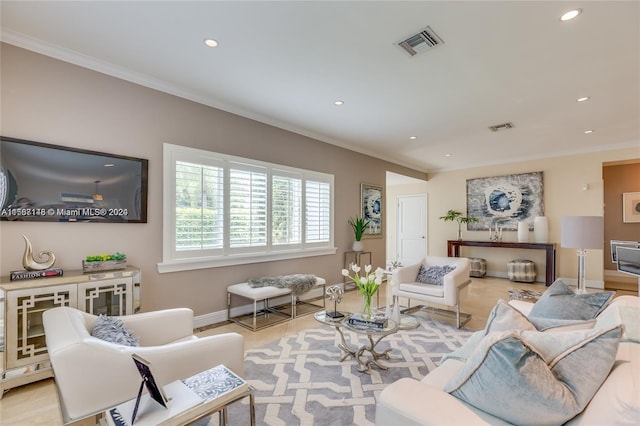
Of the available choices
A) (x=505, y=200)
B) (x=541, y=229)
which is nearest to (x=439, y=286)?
(x=541, y=229)

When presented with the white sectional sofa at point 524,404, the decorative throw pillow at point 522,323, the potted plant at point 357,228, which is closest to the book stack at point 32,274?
the white sectional sofa at point 524,404

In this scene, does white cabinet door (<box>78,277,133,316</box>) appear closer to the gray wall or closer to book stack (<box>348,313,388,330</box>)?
the gray wall

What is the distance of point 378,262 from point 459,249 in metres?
2.58

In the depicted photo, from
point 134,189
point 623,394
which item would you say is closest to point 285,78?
point 134,189

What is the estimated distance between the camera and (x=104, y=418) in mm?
1213

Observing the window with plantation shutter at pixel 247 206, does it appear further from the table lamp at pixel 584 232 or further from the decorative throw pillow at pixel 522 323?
the table lamp at pixel 584 232

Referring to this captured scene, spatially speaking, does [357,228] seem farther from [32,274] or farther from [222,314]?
[32,274]

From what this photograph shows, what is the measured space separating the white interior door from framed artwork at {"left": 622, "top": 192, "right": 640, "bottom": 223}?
4.18 meters

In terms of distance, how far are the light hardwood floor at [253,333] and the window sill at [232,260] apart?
74 centimetres

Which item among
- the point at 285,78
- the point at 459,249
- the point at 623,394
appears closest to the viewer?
the point at 623,394

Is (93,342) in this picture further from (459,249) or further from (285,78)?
(459,249)

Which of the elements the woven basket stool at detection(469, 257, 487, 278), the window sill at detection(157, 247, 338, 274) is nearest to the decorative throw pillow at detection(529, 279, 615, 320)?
the window sill at detection(157, 247, 338, 274)

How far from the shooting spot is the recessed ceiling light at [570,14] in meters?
→ 2.06

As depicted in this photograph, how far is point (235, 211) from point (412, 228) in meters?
6.03
